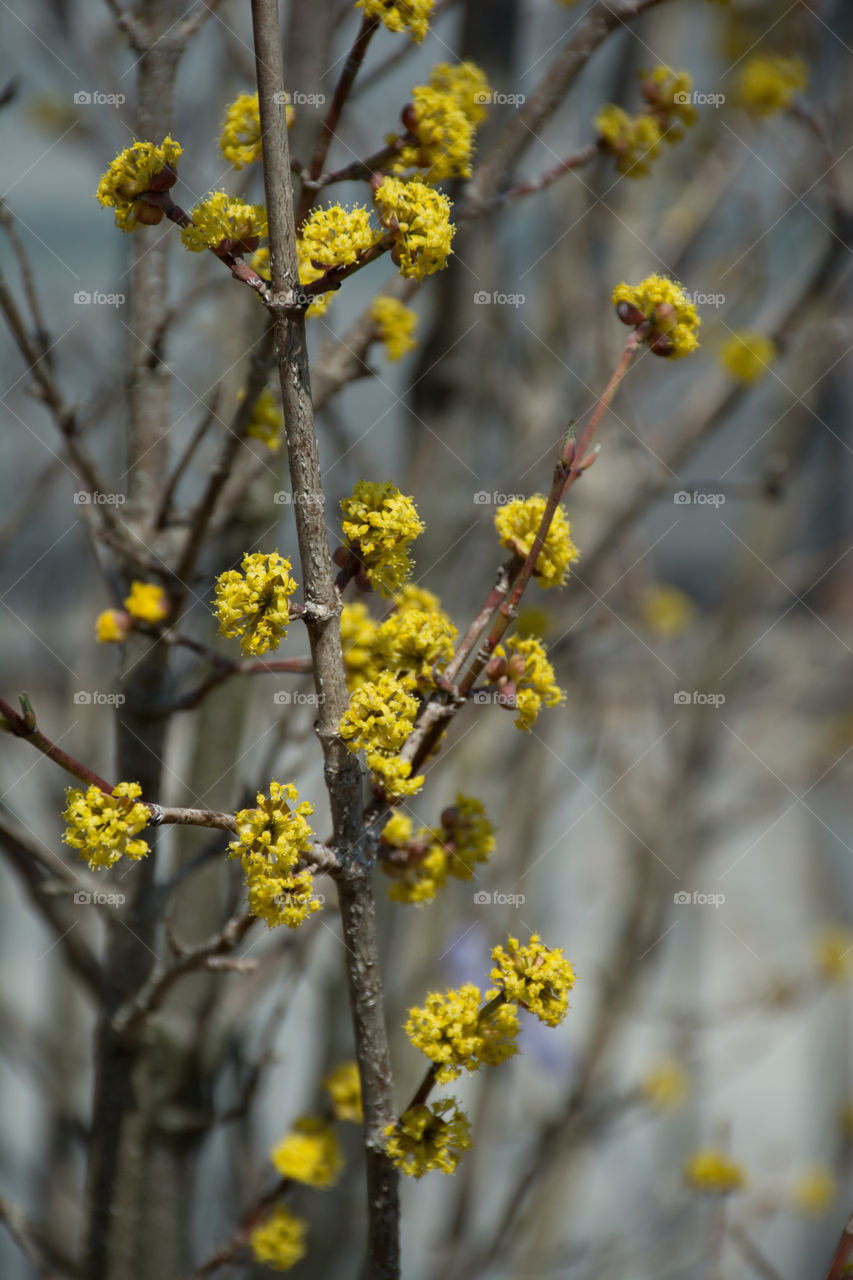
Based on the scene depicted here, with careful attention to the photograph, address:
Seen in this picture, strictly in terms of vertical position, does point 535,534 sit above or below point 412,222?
below

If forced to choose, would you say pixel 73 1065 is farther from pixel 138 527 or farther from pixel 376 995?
pixel 376 995

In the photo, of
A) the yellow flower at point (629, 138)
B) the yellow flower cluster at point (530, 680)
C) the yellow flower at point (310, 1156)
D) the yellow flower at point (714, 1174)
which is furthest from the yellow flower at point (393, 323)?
the yellow flower at point (714, 1174)

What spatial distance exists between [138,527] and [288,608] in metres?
0.59

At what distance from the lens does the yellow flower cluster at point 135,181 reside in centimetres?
85

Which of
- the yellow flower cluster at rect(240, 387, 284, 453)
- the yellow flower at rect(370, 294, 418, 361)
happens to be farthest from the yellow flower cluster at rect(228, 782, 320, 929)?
the yellow flower at rect(370, 294, 418, 361)

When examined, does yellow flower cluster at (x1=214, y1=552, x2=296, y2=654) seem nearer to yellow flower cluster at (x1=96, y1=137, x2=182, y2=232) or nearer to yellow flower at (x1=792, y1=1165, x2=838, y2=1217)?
yellow flower cluster at (x1=96, y1=137, x2=182, y2=232)

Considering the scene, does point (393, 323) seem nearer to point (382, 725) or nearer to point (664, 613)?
point (382, 725)

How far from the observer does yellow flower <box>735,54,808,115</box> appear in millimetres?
1963

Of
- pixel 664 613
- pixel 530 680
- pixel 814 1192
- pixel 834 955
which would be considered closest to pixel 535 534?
pixel 530 680

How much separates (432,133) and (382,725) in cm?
65

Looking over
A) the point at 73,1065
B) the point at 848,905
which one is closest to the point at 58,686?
the point at 73,1065

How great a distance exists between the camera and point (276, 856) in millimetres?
770

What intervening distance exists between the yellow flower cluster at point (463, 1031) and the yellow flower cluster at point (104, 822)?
0.91ft

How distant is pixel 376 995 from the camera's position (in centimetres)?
86
